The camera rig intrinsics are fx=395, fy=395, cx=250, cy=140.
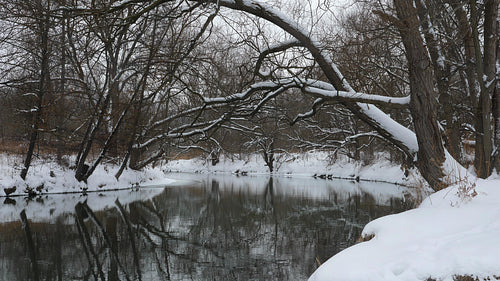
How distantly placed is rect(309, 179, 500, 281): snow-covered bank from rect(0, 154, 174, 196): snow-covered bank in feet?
47.6

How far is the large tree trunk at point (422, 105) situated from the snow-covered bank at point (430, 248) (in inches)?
82.7

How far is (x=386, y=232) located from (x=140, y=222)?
7605mm

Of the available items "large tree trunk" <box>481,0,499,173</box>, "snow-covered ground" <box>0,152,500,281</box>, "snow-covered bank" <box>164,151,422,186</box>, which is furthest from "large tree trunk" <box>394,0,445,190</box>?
"snow-covered bank" <box>164,151,422,186</box>

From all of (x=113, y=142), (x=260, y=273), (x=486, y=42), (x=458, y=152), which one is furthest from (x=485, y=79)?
(x=113, y=142)

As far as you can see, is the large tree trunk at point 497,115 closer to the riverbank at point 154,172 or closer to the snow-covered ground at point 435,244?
the riverbank at point 154,172

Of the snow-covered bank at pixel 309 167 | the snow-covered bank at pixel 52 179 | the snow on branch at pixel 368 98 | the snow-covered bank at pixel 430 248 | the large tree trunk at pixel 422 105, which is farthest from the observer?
the snow-covered bank at pixel 309 167

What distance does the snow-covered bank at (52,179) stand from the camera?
1490 cm

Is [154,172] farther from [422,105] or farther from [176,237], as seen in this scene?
[422,105]

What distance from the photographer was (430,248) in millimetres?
3527

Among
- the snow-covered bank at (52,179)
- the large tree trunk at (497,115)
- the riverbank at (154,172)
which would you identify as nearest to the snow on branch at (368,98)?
the riverbank at (154,172)

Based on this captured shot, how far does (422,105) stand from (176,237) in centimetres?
559

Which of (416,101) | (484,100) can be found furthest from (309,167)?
(416,101)

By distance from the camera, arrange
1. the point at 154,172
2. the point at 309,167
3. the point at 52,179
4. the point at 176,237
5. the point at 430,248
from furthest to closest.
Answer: the point at 309,167
the point at 154,172
the point at 52,179
the point at 176,237
the point at 430,248

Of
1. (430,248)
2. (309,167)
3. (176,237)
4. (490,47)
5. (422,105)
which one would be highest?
(490,47)
